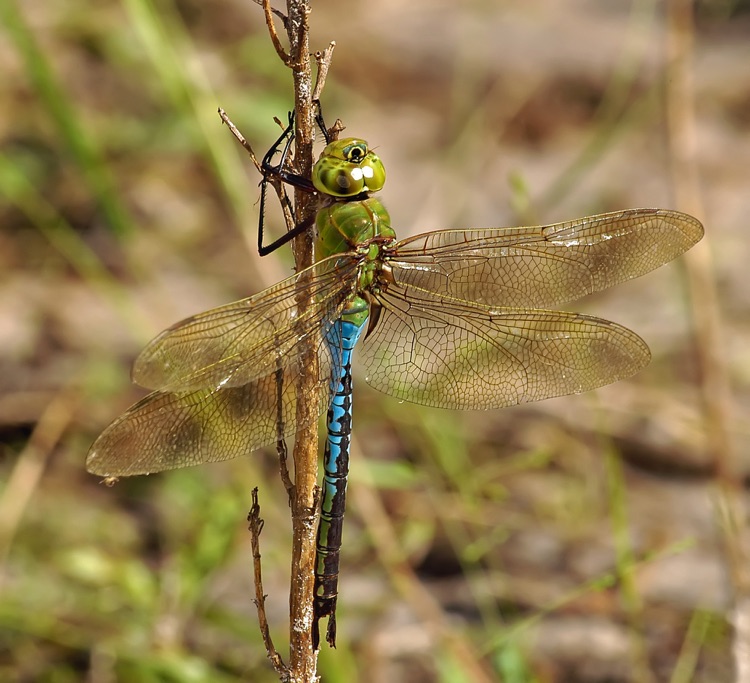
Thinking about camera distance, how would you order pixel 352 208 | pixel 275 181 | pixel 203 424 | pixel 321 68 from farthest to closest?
pixel 352 208 < pixel 203 424 < pixel 275 181 < pixel 321 68

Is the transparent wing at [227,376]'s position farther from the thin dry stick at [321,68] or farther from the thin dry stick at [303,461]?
the thin dry stick at [321,68]

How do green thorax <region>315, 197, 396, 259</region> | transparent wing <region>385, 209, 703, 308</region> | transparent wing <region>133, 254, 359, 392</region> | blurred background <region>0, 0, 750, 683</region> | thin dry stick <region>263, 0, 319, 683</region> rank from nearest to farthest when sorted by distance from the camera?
thin dry stick <region>263, 0, 319, 683</region>
transparent wing <region>133, 254, 359, 392</region>
green thorax <region>315, 197, 396, 259</region>
transparent wing <region>385, 209, 703, 308</region>
blurred background <region>0, 0, 750, 683</region>

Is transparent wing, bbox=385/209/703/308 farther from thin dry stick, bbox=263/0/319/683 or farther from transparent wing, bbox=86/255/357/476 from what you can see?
thin dry stick, bbox=263/0/319/683

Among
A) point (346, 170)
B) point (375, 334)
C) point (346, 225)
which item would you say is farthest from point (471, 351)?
point (346, 170)

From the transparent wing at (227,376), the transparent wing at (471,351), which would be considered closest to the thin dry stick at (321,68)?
the transparent wing at (227,376)

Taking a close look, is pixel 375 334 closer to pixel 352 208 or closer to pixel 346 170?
pixel 352 208

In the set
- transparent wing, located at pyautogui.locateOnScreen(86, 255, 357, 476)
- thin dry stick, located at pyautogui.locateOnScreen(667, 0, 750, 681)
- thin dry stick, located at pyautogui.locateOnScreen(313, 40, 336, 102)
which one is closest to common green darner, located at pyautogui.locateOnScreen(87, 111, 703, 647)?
transparent wing, located at pyautogui.locateOnScreen(86, 255, 357, 476)
